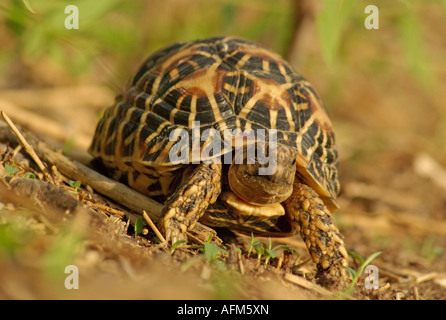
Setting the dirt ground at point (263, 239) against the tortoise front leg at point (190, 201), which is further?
the tortoise front leg at point (190, 201)

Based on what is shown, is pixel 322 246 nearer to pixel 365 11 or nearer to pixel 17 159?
pixel 17 159

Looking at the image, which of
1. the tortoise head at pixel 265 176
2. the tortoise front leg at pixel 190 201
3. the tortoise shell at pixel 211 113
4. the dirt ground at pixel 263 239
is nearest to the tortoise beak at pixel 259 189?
the tortoise head at pixel 265 176

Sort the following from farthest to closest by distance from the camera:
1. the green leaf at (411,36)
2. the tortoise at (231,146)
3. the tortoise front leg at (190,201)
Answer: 1. the green leaf at (411,36)
2. the tortoise at (231,146)
3. the tortoise front leg at (190,201)

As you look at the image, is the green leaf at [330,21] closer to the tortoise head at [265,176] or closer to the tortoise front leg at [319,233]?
the tortoise head at [265,176]

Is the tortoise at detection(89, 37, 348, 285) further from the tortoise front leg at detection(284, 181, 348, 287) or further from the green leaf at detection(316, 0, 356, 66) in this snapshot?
the green leaf at detection(316, 0, 356, 66)

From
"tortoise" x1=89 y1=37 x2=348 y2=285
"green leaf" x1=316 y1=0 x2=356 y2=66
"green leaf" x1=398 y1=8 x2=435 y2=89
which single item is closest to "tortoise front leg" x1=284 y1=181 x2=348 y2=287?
"tortoise" x1=89 y1=37 x2=348 y2=285

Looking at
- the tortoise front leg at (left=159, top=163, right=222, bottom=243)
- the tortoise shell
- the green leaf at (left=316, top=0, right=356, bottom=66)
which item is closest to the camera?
the tortoise front leg at (left=159, top=163, right=222, bottom=243)
